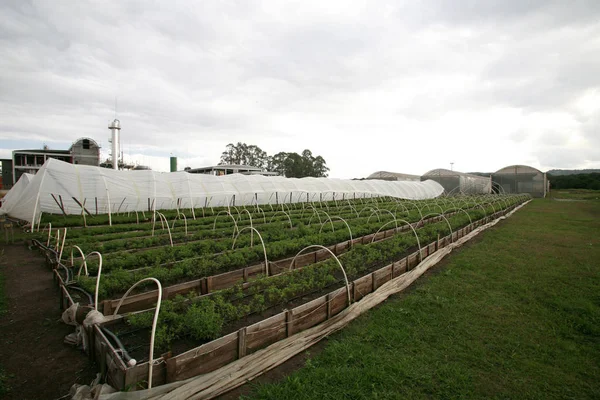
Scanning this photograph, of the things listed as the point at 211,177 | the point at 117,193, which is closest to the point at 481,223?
the point at 211,177

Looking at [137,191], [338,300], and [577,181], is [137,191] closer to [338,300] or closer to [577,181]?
[338,300]

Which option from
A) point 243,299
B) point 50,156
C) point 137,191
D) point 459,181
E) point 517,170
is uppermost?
point 50,156

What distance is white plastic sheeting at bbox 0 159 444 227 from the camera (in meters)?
16.7

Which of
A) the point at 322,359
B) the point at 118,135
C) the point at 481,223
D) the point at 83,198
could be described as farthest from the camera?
the point at 118,135

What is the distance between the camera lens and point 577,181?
63.9 metres

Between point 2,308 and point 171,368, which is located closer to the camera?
point 171,368

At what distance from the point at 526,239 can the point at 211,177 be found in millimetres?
22174

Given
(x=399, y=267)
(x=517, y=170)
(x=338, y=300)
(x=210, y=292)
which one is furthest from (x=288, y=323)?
(x=517, y=170)

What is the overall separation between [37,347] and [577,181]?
89088 millimetres

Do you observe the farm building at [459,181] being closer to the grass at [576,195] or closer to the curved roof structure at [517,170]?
the curved roof structure at [517,170]

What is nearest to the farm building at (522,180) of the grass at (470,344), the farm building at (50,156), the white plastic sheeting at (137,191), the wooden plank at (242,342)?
the white plastic sheeting at (137,191)

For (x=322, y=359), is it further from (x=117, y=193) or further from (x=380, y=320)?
(x=117, y=193)

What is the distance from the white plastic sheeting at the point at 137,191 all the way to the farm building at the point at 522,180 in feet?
99.6

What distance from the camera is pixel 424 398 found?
139 inches
